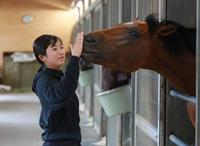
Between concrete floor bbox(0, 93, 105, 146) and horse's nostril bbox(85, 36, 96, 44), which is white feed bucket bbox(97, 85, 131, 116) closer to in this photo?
horse's nostril bbox(85, 36, 96, 44)

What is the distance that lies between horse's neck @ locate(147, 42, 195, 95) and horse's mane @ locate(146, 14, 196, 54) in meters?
0.03

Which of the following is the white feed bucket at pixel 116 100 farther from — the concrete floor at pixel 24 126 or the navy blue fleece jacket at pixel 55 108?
the concrete floor at pixel 24 126

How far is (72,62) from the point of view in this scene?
1.90m

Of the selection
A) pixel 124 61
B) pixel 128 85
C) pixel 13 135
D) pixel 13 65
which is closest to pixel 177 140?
pixel 124 61

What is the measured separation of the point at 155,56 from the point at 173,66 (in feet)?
0.32

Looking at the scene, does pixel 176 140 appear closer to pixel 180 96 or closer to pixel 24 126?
pixel 180 96

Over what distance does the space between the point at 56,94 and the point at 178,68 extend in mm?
556

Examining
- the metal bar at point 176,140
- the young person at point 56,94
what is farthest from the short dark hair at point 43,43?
the metal bar at point 176,140

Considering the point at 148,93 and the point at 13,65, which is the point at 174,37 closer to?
the point at 148,93

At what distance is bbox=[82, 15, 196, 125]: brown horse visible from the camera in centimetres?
178

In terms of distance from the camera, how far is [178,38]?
6.07 feet

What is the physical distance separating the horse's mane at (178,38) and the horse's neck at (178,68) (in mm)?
28

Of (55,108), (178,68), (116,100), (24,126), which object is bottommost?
(24,126)

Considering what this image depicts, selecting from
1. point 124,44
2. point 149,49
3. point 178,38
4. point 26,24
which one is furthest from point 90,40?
point 26,24
